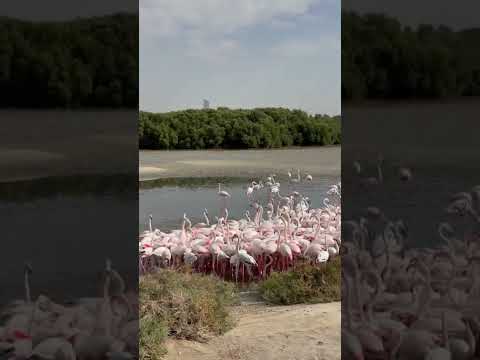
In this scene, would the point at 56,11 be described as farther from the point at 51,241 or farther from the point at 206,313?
the point at 206,313

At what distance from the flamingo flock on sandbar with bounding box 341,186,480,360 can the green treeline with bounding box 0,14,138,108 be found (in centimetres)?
79

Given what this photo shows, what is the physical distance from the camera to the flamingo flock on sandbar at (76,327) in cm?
173

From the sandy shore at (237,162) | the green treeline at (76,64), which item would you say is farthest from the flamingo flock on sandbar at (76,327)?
the sandy shore at (237,162)

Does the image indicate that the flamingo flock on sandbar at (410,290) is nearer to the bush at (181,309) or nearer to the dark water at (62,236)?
the dark water at (62,236)

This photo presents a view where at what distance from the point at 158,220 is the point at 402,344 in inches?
166

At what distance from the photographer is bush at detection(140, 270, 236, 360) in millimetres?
3164

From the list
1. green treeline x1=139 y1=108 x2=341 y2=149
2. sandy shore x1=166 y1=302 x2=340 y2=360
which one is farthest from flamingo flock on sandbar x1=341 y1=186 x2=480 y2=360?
green treeline x1=139 y1=108 x2=341 y2=149

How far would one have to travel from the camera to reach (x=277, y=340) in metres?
3.18

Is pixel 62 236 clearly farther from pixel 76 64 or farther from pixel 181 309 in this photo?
pixel 181 309

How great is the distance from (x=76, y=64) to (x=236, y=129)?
7183 mm

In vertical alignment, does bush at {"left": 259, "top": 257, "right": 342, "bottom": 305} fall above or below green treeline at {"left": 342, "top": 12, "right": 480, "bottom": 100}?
below

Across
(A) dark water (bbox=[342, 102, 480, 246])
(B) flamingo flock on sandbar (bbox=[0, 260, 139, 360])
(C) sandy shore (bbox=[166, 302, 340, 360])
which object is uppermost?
(A) dark water (bbox=[342, 102, 480, 246])

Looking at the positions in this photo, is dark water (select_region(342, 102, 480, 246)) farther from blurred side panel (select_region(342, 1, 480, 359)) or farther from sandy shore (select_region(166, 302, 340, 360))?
sandy shore (select_region(166, 302, 340, 360))

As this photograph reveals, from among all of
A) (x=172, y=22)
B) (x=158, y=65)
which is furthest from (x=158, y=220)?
(x=172, y=22)
